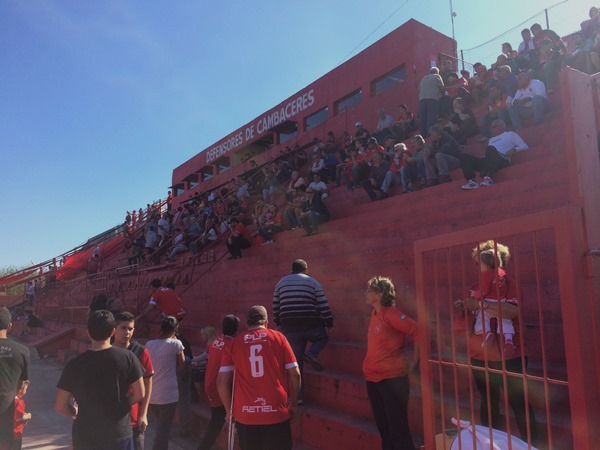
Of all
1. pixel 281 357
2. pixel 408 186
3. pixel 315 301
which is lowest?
pixel 281 357

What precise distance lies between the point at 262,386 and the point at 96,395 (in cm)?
127

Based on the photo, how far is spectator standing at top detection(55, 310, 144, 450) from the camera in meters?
3.27

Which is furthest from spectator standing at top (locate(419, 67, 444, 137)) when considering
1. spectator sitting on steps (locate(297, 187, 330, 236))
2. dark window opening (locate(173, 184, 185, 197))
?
dark window opening (locate(173, 184, 185, 197))

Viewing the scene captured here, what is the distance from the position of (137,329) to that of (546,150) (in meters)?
8.77

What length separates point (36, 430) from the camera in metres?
7.18

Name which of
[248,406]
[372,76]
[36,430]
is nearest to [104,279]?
[36,430]

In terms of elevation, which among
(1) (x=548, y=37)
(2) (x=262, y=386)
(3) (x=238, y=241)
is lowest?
(2) (x=262, y=386)

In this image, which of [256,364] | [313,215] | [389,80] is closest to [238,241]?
[313,215]

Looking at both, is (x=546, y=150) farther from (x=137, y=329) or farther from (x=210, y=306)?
(x=137, y=329)

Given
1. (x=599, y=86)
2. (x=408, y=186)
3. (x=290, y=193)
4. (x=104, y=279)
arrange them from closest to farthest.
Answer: (x=599, y=86) → (x=408, y=186) → (x=290, y=193) → (x=104, y=279)

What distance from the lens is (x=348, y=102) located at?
1688 cm

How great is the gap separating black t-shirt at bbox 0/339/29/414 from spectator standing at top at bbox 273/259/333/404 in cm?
270

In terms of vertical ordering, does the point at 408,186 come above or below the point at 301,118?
below

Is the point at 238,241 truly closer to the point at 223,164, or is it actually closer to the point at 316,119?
the point at 316,119
